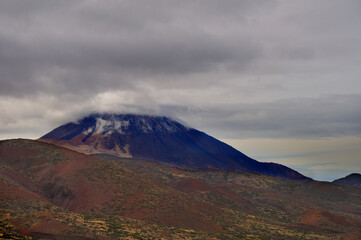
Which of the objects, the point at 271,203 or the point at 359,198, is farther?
the point at 359,198

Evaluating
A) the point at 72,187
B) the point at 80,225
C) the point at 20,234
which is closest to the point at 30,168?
the point at 72,187

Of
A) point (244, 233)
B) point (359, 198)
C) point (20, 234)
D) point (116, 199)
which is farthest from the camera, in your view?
point (359, 198)

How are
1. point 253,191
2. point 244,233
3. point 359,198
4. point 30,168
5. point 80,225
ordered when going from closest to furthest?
point 80,225 < point 244,233 < point 30,168 < point 253,191 < point 359,198

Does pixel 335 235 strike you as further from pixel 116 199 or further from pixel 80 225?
pixel 80 225

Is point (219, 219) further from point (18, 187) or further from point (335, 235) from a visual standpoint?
point (18, 187)

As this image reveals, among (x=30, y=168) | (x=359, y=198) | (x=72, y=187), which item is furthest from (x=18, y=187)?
(x=359, y=198)

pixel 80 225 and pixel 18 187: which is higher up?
pixel 18 187
